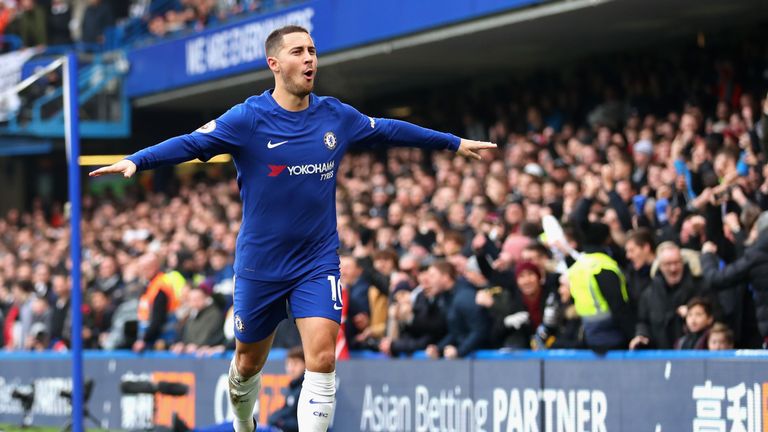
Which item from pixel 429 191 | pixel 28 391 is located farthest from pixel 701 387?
pixel 28 391

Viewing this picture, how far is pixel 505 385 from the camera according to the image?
11.8 meters

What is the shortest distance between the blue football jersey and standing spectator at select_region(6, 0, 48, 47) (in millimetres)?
19674

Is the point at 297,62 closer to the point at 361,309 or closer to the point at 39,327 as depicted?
the point at 361,309

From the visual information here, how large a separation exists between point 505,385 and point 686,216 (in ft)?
6.93

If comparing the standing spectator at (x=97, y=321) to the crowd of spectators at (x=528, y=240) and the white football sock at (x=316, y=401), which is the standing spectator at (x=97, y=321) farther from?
the white football sock at (x=316, y=401)

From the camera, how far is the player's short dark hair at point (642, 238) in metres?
11.2

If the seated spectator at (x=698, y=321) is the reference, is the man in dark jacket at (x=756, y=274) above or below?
above

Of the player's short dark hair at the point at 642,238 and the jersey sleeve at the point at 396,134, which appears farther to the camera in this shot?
the player's short dark hair at the point at 642,238

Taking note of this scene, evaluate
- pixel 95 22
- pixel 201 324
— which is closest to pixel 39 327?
pixel 201 324

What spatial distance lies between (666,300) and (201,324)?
6.51 metres

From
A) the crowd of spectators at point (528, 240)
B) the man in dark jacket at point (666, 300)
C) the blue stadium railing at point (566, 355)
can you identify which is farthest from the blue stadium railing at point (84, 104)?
the man in dark jacket at point (666, 300)

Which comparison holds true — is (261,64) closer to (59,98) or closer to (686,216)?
(59,98)

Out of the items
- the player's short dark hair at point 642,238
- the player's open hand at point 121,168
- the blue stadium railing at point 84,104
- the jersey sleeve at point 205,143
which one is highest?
the blue stadium railing at point 84,104

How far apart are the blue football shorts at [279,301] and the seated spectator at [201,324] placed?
23.6ft
